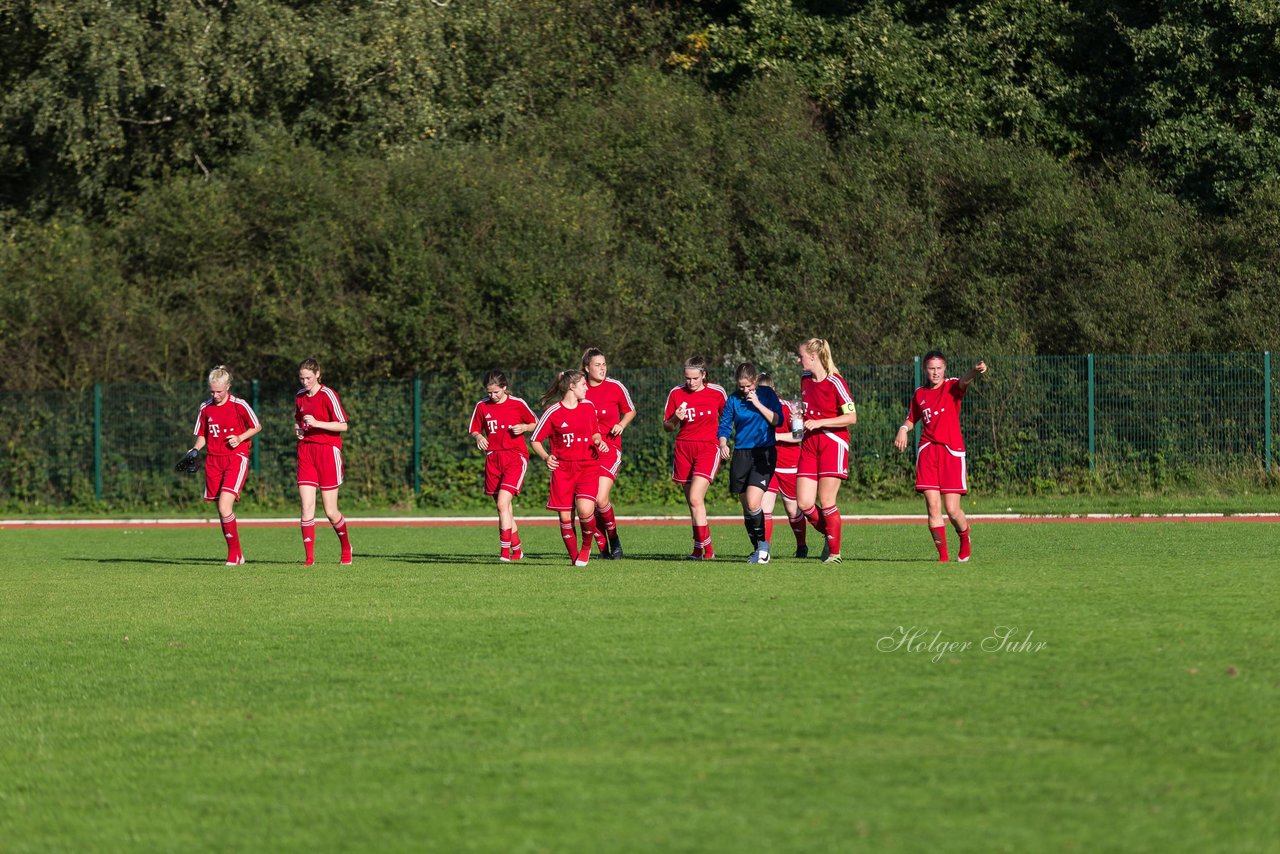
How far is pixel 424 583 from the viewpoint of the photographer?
14.3 metres

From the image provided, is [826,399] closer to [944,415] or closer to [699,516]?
[944,415]

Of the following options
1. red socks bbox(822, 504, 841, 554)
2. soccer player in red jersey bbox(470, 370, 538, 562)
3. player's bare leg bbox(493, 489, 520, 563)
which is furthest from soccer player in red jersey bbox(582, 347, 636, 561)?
red socks bbox(822, 504, 841, 554)

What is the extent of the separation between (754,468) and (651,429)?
13.6 metres

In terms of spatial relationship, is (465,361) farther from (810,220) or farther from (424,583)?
(424,583)

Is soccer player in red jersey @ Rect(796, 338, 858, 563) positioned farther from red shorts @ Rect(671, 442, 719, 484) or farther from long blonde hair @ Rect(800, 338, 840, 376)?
red shorts @ Rect(671, 442, 719, 484)

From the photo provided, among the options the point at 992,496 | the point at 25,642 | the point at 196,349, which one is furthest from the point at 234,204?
the point at 25,642

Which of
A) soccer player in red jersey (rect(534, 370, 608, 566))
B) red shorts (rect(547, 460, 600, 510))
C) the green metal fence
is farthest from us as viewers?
the green metal fence

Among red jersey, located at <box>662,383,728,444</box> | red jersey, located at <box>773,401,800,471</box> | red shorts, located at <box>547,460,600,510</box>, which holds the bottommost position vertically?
red shorts, located at <box>547,460,600,510</box>

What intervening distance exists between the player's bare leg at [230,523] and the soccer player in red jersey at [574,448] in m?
3.80

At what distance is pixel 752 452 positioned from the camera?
52.5ft

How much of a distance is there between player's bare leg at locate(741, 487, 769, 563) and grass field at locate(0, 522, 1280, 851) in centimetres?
199

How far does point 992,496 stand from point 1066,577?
15.1 meters

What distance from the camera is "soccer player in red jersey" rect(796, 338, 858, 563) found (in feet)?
49.8

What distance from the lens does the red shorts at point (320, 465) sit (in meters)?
16.9
